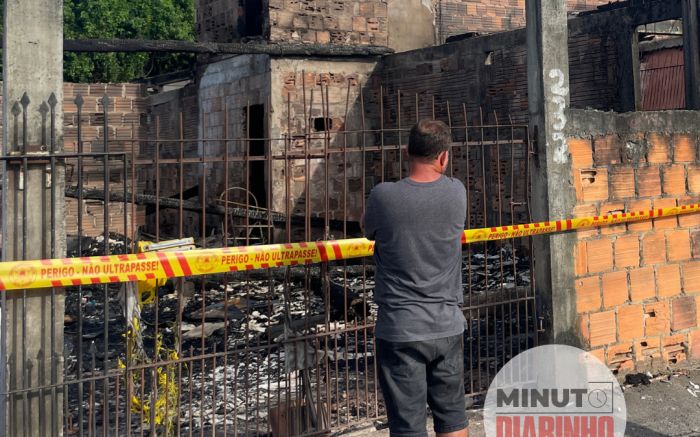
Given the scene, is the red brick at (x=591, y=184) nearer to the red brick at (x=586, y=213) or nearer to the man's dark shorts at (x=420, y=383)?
the red brick at (x=586, y=213)

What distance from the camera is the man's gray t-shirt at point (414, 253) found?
3363 mm

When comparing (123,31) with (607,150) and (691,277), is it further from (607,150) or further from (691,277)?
(691,277)

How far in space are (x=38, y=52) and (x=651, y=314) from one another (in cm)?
523

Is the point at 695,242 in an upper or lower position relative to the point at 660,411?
upper

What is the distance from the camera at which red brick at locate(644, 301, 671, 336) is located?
6566mm

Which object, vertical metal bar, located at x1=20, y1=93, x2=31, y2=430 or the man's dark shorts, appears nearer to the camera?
the man's dark shorts

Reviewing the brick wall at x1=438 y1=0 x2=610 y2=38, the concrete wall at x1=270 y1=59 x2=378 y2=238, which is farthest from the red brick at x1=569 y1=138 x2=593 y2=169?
the brick wall at x1=438 y1=0 x2=610 y2=38

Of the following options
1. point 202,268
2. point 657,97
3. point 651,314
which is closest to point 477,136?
point 657,97

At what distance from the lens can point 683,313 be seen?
269 inches

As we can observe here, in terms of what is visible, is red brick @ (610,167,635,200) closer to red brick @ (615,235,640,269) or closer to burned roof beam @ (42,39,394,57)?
red brick @ (615,235,640,269)

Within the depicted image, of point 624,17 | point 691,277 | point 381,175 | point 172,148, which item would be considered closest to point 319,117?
point 172,148

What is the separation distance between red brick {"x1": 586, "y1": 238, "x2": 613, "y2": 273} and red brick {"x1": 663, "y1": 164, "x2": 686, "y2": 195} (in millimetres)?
908

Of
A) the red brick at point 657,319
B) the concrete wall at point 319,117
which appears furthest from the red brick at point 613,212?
the concrete wall at point 319,117

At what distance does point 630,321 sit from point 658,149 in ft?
4.99
